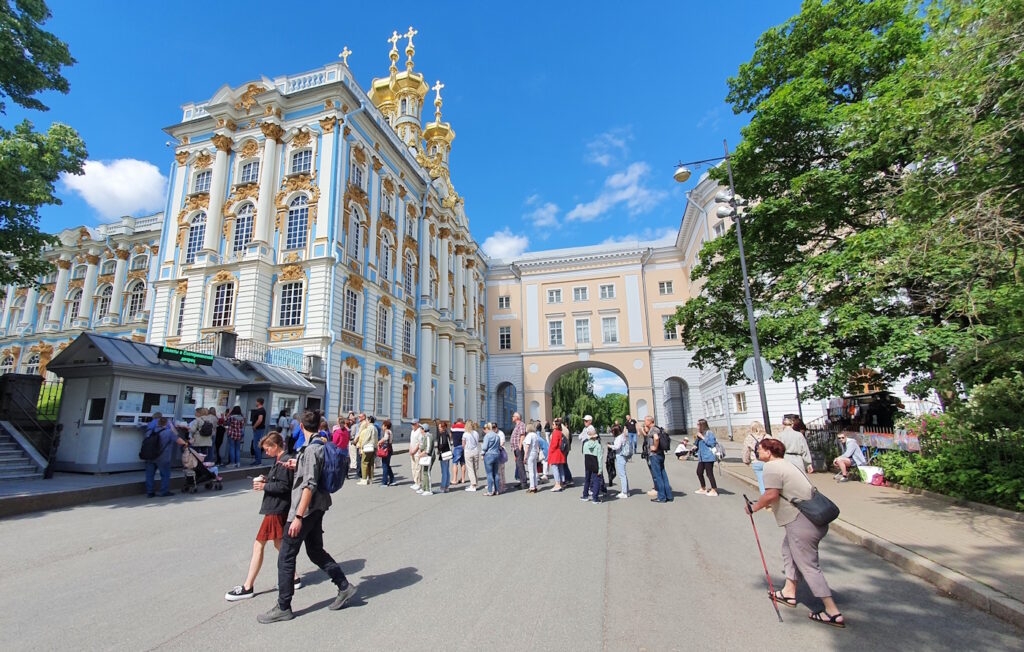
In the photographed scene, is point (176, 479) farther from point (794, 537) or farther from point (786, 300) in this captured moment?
point (786, 300)

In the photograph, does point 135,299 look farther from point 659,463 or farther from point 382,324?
point 659,463

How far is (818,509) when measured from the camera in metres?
4.43

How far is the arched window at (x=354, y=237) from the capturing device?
27781 mm

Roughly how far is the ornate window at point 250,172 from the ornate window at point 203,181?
227 cm

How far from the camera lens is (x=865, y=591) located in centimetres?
504

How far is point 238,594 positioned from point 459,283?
39007 mm

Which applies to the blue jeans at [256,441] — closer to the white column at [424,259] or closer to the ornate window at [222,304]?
the ornate window at [222,304]

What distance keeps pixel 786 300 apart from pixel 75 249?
55.3 m

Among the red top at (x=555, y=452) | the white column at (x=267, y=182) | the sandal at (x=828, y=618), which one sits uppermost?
the white column at (x=267, y=182)

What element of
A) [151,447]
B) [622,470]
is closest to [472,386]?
[622,470]

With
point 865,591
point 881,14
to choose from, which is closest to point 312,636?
point 865,591

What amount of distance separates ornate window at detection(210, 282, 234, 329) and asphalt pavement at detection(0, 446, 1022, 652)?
1914 cm

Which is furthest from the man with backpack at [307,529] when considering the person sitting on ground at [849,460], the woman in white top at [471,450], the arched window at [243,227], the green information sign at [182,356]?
the arched window at [243,227]

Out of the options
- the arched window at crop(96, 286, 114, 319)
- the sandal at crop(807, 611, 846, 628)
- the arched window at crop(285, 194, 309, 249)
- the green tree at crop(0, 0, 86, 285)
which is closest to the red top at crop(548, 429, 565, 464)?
the sandal at crop(807, 611, 846, 628)
